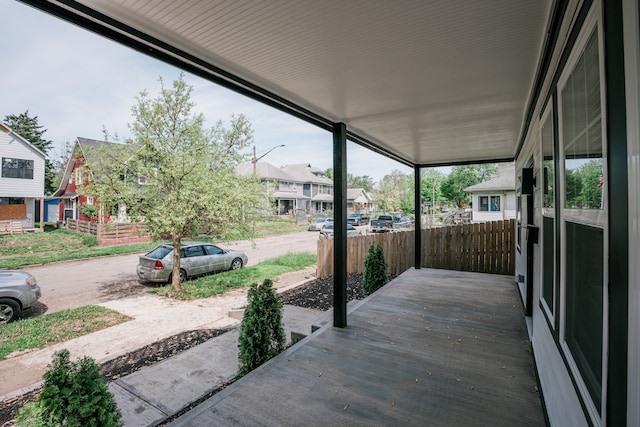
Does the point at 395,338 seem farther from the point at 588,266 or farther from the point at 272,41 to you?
the point at 272,41

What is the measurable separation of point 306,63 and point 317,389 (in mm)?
2526

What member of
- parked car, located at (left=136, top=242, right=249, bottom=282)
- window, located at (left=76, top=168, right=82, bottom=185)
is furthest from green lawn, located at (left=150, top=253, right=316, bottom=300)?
window, located at (left=76, top=168, right=82, bottom=185)

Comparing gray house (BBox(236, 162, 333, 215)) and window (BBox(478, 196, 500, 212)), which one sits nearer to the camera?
window (BBox(478, 196, 500, 212))

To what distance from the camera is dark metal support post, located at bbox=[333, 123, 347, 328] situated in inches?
145

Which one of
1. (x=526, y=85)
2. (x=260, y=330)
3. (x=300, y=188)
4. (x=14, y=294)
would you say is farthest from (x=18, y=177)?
(x=300, y=188)

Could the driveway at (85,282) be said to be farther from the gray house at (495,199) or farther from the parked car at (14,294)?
the gray house at (495,199)

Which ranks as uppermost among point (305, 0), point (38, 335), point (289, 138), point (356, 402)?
point (289, 138)

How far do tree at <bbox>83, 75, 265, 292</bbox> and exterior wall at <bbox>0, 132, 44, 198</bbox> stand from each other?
1666 millimetres

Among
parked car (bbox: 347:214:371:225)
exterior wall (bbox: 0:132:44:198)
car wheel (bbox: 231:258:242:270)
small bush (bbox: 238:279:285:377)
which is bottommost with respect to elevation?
car wheel (bbox: 231:258:242:270)

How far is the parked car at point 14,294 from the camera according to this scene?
4.48 m

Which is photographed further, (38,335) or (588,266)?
(38,335)

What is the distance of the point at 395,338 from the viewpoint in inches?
133

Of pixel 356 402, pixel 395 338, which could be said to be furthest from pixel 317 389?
pixel 395 338

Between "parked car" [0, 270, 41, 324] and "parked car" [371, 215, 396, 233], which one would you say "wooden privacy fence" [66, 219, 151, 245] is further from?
"parked car" [371, 215, 396, 233]
